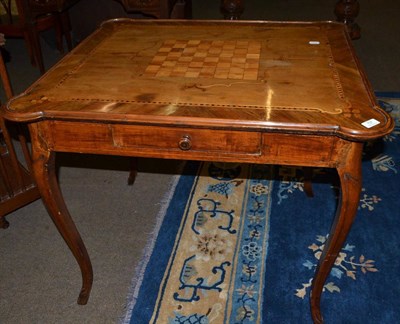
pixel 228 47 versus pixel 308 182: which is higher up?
pixel 228 47

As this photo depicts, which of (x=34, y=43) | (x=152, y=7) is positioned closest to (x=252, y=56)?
(x=152, y=7)

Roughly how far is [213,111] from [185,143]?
13 centimetres

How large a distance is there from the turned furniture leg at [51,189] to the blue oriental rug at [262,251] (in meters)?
0.35

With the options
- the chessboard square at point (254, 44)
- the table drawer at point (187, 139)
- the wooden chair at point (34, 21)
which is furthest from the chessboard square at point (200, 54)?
the wooden chair at point (34, 21)

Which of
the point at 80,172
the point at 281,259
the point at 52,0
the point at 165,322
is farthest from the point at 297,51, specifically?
the point at 52,0

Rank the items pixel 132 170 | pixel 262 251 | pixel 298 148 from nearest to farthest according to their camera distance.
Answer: pixel 298 148
pixel 262 251
pixel 132 170

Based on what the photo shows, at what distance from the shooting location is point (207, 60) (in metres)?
1.75

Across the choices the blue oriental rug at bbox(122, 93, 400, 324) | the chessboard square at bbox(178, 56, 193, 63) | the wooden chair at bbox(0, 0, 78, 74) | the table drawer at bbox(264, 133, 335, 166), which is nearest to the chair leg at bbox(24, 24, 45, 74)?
the wooden chair at bbox(0, 0, 78, 74)

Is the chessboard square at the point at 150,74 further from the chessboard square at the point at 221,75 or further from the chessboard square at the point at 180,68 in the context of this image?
the chessboard square at the point at 221,75

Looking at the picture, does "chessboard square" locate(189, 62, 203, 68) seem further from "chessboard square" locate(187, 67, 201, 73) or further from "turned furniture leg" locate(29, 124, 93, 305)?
"turned furniture leg" locate(29, 124, 93, 305)

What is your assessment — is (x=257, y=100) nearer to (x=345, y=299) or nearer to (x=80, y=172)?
(x=345, y=299)

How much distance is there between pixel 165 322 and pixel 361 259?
0.94 metres

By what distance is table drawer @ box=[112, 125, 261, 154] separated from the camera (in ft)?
4.50

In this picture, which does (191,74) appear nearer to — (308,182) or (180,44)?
(180,44)
